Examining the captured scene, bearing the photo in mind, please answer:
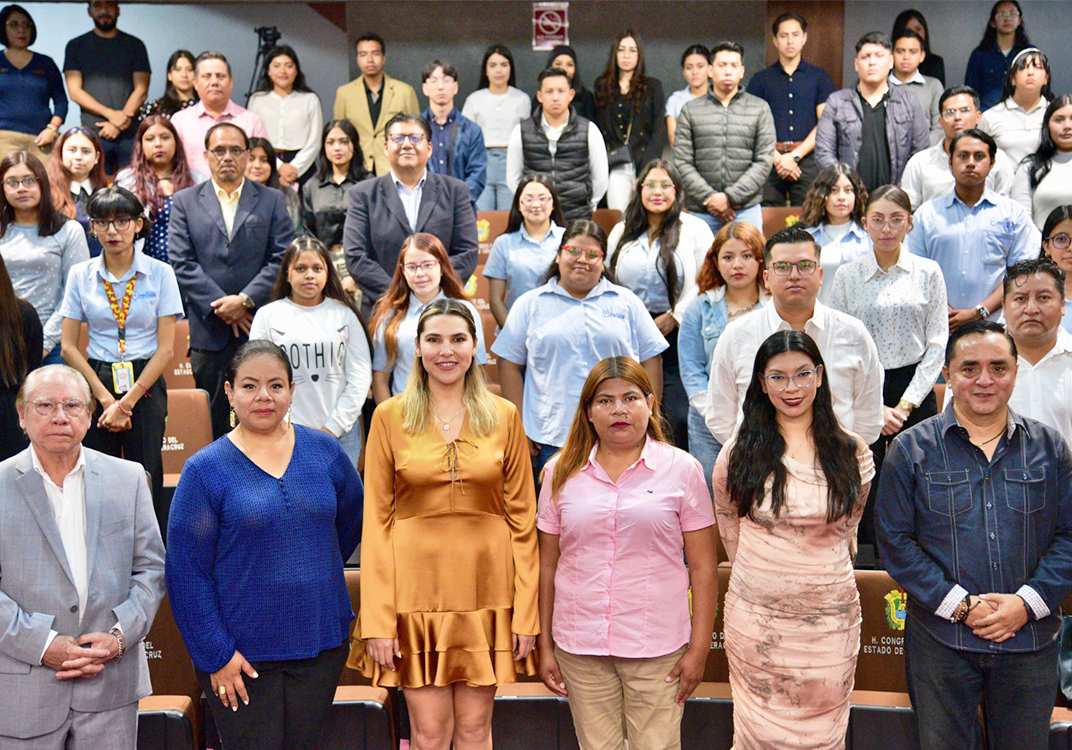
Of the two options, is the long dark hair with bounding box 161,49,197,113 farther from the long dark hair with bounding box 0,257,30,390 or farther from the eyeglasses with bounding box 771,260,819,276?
the eyeglasses with bounding box 771,260,819,276

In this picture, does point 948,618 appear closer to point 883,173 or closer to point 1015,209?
point 1015,209

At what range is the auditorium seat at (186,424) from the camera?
417 centimetres

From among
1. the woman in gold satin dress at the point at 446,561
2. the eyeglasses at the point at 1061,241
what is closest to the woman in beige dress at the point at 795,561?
the woman in gold satin dress at the point at 446,561

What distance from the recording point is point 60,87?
638cm

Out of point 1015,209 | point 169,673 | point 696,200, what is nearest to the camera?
point 169,673

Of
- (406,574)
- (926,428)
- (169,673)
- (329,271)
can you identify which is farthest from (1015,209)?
(169,673)

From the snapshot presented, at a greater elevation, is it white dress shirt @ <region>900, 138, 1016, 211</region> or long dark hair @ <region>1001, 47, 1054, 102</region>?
long dark hair @ <region>1001, 47, 1054, 102</region>

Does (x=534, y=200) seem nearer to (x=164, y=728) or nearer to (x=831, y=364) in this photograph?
Answer: (x=831, y=364)

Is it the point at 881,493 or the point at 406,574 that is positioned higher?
the point at 881,493

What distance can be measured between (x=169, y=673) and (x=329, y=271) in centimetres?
143

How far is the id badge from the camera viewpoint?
3803 mm

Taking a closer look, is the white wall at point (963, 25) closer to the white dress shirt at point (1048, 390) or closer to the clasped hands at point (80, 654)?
the white dress shirt at point (1048, 390)

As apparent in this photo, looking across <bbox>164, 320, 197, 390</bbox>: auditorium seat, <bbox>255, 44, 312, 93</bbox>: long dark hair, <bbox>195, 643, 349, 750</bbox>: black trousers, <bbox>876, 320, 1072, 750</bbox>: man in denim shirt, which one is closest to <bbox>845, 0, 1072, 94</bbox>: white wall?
<bbox>255, 44, 312, 93</bbox>: long dark hair

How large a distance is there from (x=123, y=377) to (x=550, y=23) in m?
4.86
